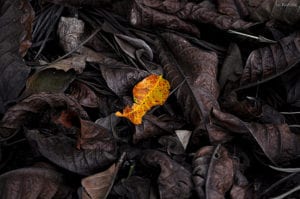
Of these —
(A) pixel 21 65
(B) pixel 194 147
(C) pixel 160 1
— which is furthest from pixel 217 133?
(A) pixel 21 65

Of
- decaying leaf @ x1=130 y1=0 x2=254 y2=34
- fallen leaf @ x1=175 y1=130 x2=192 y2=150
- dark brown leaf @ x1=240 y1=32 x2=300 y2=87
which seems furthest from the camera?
→ decaying leaf @ x1=130 y1=0 x2=254 y2=34

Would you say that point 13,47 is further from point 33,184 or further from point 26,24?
point 33,184

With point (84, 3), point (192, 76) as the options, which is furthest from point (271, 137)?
point (84, 3)

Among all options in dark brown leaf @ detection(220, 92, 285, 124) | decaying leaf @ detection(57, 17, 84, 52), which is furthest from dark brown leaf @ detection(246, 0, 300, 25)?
decaying leaf @ detection(57, 17, 84, 52)

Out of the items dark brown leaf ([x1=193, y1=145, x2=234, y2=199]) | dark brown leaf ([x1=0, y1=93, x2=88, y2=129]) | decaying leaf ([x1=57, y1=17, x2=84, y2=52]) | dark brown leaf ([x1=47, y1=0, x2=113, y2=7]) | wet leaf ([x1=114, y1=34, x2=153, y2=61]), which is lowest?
dark brown leaf ([x1=193, y1=145, x2=234, y2=199])

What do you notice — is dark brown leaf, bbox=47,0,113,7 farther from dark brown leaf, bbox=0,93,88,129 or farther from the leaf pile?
dark brown leaf, bbox=0,93,88,129

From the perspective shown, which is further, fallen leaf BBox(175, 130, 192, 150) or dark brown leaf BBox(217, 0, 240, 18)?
dark brown leaf BBox(217, 0, 240, 18)
